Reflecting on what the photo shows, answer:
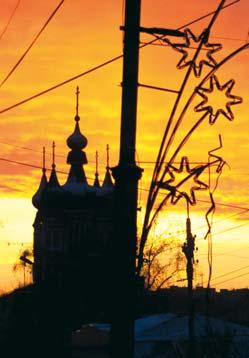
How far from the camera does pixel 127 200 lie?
10.2m

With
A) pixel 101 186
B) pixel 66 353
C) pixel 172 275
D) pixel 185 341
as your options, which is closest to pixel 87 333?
pixel 66 353

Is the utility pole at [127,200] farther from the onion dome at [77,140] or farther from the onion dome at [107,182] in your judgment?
the onion dome at [107,182]

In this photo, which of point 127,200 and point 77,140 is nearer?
point 127,200

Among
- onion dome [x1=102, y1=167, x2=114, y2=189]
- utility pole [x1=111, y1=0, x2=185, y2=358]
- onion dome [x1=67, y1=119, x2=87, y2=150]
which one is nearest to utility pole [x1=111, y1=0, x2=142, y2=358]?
utility pole [x1=111, y1=0, x2=185, y2=358]

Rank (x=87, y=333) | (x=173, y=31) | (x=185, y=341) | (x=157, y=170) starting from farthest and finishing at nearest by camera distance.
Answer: (x=87, y=333)
(x=185, y=341)
(x=173, y=31)
(x=157, y=170)

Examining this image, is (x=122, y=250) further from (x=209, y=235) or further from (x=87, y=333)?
(x=87, y=333)

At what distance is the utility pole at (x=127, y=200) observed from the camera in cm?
1019

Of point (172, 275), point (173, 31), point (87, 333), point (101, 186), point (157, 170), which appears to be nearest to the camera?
point (157, 170)

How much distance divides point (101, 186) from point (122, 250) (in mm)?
108267

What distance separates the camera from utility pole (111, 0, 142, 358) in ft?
33.4

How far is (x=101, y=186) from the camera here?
11850 cm

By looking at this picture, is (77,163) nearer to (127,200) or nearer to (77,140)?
(77,140)

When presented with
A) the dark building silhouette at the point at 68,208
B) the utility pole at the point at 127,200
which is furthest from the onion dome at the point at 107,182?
the utility pole at the point at 127,200

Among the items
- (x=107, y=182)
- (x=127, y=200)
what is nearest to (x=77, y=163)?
(x=107, y=182)
